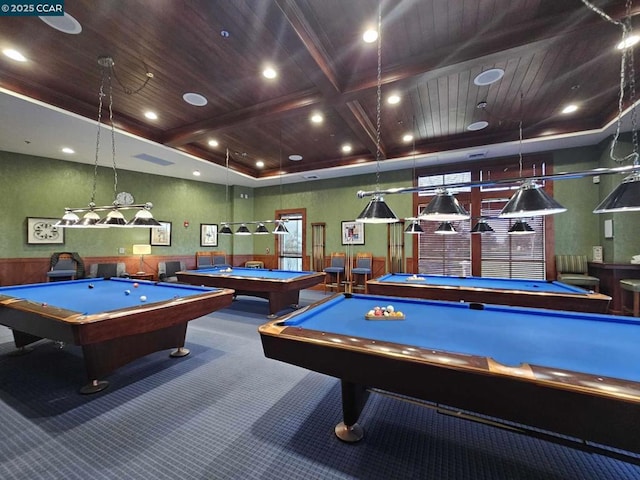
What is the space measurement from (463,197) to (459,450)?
5.89 m

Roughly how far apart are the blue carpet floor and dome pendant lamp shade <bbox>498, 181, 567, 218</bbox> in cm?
164

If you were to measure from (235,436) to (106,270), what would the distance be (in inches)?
259

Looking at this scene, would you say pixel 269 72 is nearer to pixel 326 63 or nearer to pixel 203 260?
pixel 326 63

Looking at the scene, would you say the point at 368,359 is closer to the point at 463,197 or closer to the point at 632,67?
the point at 632,67

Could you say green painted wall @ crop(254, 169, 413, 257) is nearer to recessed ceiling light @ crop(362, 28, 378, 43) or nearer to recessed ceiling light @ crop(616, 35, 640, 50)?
recessed ceiling light @ crop(616, 35, 640, 50)

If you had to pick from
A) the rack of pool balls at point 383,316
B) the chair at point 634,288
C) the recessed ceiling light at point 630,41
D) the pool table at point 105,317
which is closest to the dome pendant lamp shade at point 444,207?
the rack of pool balls at point 383,316

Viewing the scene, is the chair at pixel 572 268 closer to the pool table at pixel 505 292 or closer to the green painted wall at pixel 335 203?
the pool table at pixel 505 292

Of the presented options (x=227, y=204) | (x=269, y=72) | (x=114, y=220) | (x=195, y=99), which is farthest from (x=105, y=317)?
(x=227, y=204)

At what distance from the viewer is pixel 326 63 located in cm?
320

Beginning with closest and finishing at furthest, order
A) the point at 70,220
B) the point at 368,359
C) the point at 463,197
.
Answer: the point at 368,359
the point at 70,220
the point at 463,197

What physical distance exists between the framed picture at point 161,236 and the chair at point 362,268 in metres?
5.28

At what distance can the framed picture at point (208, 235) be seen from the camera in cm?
859

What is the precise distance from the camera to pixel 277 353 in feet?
5.74

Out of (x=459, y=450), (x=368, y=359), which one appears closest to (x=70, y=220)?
(x=368, y=359)
